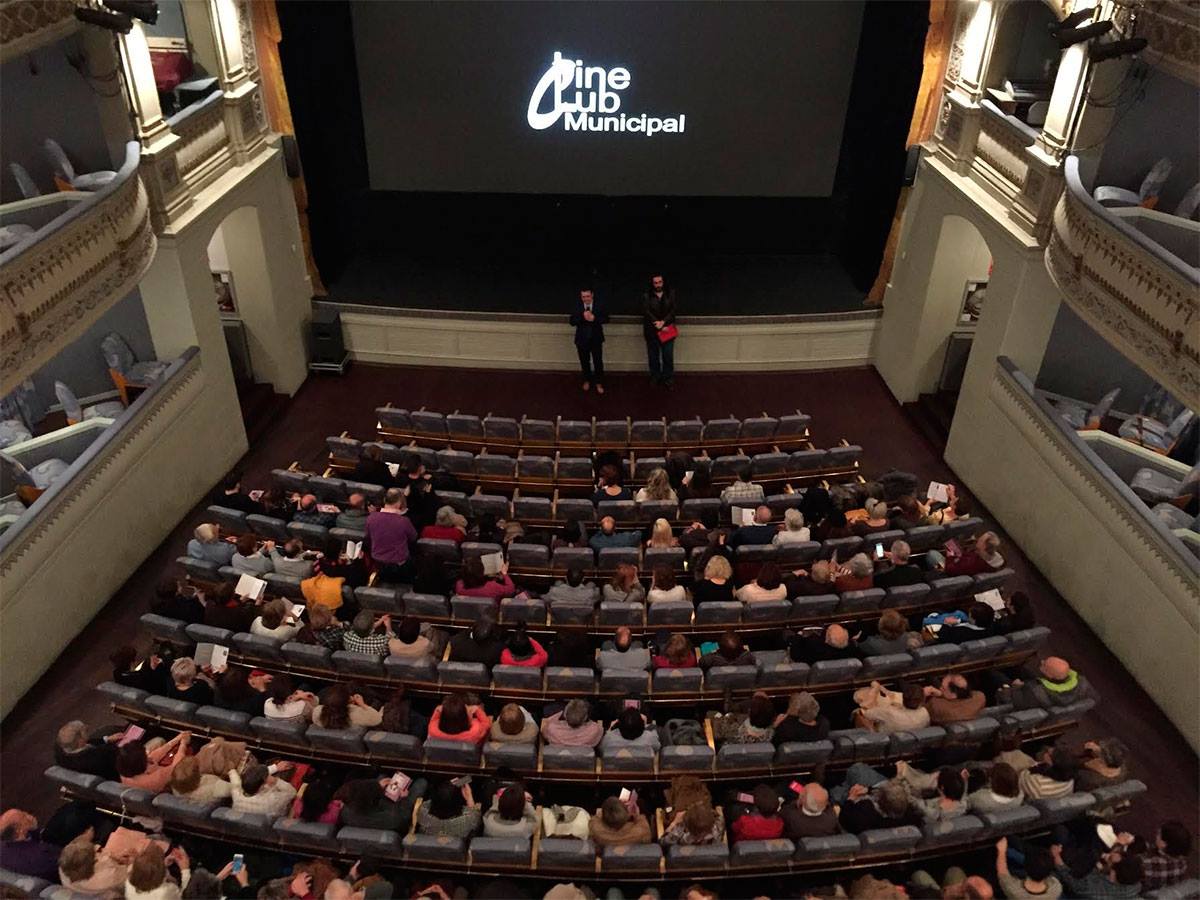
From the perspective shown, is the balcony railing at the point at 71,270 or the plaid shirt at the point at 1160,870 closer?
the plaid shirt at the point at 1160,870

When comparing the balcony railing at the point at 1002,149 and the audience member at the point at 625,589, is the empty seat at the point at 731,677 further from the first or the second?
the balcony railing at the point at 1002,149

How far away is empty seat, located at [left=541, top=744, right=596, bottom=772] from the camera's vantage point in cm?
641

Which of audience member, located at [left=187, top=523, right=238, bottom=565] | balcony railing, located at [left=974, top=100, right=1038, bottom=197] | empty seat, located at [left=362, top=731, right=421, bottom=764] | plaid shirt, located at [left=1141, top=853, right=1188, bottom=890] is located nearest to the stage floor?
balcony railing, located at [left=974, top=100, right=1038, bottom=197]

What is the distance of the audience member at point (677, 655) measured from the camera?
705 cm

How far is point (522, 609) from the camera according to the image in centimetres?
759

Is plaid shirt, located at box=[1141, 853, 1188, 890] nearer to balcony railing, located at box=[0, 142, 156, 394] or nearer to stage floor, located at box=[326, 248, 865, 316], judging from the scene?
stage floor, located at box=[326, 248, 865, 316]

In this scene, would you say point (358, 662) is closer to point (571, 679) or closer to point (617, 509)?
point (571, 679)

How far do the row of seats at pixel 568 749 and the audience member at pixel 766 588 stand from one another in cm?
132

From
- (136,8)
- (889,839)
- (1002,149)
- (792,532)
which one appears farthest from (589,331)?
(889,839)

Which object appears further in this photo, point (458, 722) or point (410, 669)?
point (410, 669)

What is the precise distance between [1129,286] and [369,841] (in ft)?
23.2

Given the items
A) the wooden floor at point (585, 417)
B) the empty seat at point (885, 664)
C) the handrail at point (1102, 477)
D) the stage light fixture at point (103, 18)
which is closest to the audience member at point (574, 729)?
the empty seat at point (885, 664)

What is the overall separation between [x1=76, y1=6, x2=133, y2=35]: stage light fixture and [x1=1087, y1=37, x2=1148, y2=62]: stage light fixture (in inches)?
320

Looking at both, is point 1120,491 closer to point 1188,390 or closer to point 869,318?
point 1188,390
